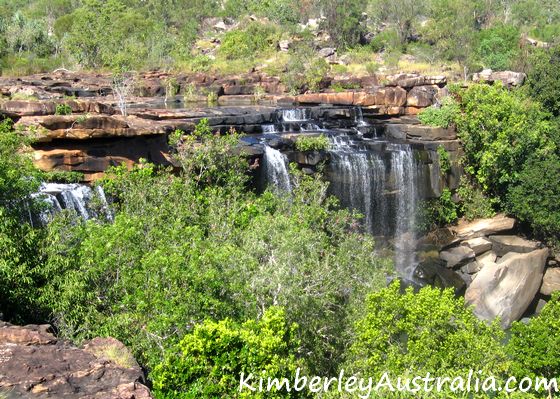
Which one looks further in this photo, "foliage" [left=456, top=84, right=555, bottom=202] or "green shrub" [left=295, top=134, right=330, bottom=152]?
"foliage" [left=456, top=84, right=555, bottom=202]

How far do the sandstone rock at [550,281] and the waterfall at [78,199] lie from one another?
19795 millimetres

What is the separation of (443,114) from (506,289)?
1102cm

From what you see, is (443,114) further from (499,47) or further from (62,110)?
(499,47)

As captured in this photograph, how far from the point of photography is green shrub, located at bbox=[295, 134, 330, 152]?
85.4ft

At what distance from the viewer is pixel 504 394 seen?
34.8 ft

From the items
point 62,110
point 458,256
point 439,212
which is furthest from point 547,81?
point 62,110

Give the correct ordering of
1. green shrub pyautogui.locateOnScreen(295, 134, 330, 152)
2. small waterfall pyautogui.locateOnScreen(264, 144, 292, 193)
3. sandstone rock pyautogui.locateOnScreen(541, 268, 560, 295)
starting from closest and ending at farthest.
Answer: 1. small waterfall pyautogui.locateOnScreen(264, 144, 292, 193)
2. green shrub pyautogui.locateOnScreen(295, 134, 330, 152)
3. sandstone rock pyautogui.locateOnScreen(541, 268, 560, 295)

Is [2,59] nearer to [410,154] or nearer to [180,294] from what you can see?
[410,154]

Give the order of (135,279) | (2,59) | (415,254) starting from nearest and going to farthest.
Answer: (135,279), (415,254), (2,59)

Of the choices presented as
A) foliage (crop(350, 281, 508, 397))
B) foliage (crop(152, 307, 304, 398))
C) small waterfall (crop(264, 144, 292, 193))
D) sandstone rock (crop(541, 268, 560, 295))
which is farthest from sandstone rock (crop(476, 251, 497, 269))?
foliage (crop(152, 307, 304, 398))

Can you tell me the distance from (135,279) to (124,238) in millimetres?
1167

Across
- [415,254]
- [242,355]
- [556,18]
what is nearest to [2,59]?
[415,254]

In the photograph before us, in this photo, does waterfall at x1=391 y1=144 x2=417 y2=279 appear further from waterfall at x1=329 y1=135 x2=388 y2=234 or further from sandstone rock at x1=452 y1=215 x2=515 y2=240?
sandstone rock at x1=452 y1=215 x2=515 y2=240

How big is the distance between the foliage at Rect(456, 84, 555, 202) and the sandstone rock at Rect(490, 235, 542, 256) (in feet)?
8.64
